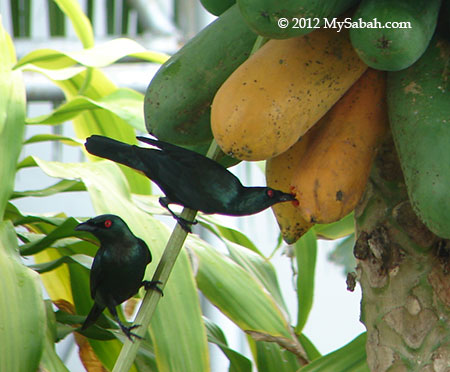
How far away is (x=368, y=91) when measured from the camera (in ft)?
1.46

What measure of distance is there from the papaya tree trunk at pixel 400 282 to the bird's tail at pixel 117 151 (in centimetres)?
14

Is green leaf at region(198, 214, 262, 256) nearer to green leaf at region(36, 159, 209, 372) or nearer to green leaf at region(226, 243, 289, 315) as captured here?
green leaf at region(226, 243, 289, 315)

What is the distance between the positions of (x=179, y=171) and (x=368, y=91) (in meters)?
0.13


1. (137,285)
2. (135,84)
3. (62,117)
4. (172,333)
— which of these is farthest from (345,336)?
(137,285)

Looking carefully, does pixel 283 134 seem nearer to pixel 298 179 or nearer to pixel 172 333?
pixel 298 179

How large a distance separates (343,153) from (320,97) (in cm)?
3

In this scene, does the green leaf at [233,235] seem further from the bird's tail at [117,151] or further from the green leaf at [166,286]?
the bird's tail at [117,151]

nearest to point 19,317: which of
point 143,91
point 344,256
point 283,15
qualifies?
point 283,15

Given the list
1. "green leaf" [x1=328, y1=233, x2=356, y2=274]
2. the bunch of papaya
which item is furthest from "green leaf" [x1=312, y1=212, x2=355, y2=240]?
"green leaf" [x1=328, y1=233, x2=356, y2=274]

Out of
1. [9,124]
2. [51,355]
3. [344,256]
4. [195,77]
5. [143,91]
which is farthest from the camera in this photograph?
[344,256]

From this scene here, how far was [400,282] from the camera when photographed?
432 mm

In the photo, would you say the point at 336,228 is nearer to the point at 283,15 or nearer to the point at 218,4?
the point at 218,4

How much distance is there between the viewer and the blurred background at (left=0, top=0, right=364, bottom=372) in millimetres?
1307

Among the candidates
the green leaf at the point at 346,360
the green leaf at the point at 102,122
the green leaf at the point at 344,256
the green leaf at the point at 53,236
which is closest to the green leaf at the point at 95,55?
the green leaf at the point at 102,122
